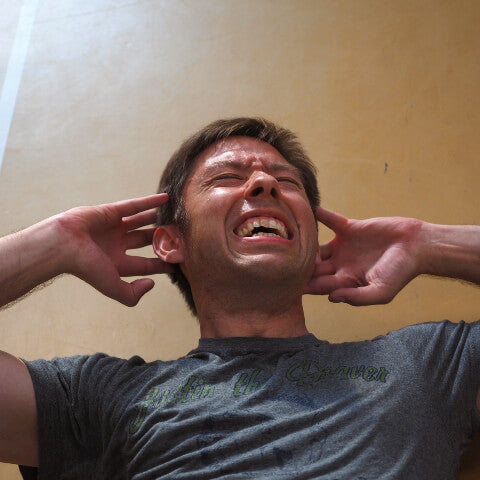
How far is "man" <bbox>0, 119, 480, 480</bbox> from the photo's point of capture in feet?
3.15

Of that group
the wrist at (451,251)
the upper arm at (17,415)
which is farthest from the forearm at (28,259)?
the wrist at (451,251)

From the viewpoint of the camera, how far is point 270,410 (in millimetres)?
994

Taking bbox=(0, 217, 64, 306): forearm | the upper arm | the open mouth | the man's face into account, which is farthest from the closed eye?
the upper arm

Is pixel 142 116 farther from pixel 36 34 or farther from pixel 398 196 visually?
pixel 398 196

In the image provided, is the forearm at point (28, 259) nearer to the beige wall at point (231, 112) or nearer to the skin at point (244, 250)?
the skin at point (244, 250)

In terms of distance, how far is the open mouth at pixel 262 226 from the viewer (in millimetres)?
1185

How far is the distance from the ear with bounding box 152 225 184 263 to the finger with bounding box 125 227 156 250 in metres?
0.02

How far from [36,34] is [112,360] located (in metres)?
1.09

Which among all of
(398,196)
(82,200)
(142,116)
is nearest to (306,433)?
(398,196)

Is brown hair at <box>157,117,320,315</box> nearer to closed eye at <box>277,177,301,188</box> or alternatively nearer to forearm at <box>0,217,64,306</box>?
closed eye at <box>277,177,301,188</box>

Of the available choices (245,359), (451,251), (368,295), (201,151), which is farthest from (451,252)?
(201,151)

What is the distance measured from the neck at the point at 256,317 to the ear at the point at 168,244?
136mm

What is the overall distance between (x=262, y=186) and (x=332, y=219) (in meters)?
0.22

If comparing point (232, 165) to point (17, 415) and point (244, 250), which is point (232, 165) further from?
point (17, 415)
